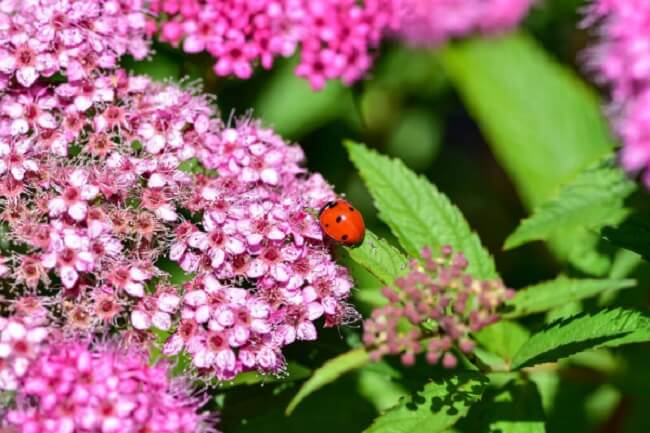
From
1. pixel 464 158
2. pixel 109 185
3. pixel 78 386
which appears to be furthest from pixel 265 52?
pixel 464 158

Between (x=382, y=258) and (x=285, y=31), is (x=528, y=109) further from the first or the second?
(x=382, y=258)

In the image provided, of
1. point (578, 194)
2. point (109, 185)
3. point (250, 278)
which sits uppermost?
point (109, 185)

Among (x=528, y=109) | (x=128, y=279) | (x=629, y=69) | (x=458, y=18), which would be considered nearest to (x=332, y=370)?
(x=128, y=279)

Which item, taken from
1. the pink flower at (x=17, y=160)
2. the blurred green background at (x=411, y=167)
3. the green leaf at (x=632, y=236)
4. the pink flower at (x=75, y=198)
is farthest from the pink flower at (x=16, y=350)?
the green leaf at (x=632, y=236)

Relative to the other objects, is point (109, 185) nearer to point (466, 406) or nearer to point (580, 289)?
point (466, 406)

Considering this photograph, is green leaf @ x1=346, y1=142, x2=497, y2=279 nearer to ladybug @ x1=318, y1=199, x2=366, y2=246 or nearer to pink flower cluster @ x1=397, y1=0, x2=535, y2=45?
ladybug @ x1=318, y1=199, x2=366, y2=246
